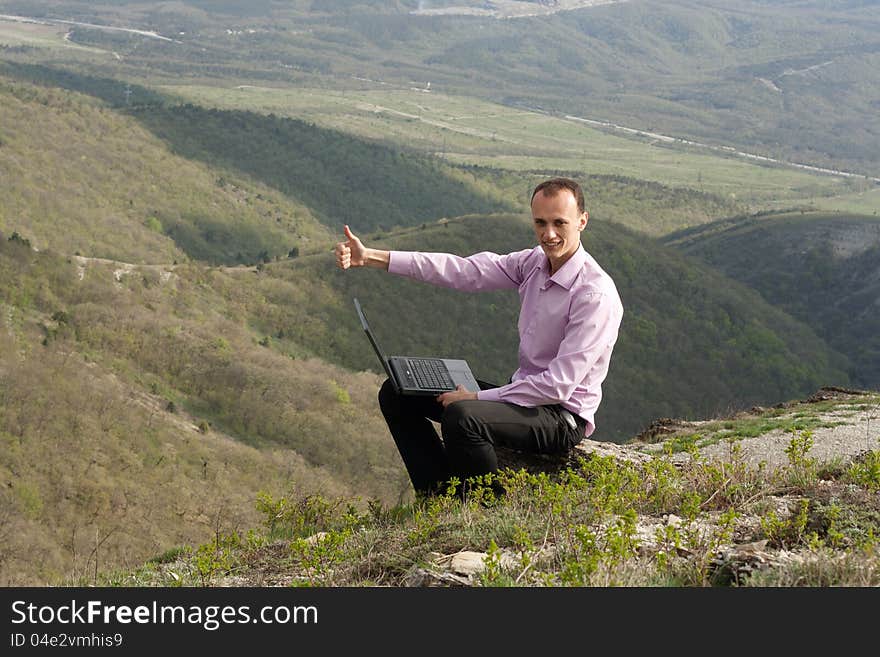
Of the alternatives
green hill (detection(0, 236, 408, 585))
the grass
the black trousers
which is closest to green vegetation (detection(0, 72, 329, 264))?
green hill (detection(0, 236, 408, 585))

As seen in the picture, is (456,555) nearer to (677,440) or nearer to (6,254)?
(677,440)

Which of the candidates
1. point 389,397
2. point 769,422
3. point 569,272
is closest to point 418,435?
point 389,397

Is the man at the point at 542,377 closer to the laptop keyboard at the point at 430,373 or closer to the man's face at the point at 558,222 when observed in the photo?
the man's face at the point at 558,222

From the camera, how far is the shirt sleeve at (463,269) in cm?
739

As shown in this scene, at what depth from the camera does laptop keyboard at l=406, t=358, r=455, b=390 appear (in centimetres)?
704

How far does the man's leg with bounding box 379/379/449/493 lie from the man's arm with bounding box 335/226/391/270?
856 millimetres

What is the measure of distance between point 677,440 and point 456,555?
8.36m

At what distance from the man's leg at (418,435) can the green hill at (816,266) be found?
54.1 meters

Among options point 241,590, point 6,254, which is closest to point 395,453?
point 6,254

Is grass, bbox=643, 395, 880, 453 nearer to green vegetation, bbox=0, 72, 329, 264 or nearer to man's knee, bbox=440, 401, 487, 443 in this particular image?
man's knee, bbox=440, 401, 487, 443

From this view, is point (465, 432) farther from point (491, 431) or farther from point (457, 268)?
point (457, 268)

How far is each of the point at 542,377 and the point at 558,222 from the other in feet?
3.26

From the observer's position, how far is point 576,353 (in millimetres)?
6512

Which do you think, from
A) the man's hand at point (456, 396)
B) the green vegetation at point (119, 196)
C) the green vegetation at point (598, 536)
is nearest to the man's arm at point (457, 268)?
the man's hand at point (456, 396)
